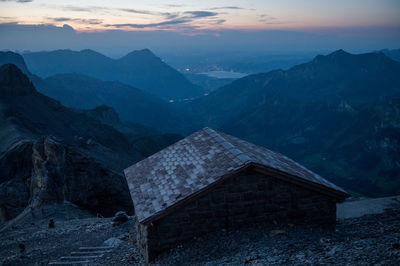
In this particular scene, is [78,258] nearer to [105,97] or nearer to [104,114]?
[104,114]

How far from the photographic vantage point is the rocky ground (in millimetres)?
8422

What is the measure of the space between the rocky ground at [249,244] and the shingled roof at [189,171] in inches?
62.4

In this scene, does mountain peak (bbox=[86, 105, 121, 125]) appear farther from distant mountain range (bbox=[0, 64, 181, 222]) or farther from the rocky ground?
the rocky ground

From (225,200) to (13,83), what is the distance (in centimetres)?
5434

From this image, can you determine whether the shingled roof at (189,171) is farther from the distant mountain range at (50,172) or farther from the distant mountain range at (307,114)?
the distant mountain range at (307,114)

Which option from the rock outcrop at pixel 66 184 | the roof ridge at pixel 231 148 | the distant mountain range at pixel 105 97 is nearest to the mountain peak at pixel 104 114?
the distant mountain range at pixel 105 97

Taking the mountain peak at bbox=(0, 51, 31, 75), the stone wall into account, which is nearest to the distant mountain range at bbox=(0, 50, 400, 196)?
the mountain peak at bbox=(0, 51, 31, 75)

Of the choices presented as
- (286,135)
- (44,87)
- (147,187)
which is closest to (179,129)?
(286,135)

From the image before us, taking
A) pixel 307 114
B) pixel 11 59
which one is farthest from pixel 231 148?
pixel 11 59

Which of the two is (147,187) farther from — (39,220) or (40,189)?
(40,189)

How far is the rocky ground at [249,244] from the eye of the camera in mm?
8422

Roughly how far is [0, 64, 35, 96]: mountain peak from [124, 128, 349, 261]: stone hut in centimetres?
4999

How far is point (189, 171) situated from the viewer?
12125 mm

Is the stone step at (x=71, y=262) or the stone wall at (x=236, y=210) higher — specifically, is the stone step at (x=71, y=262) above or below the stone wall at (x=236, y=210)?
below
